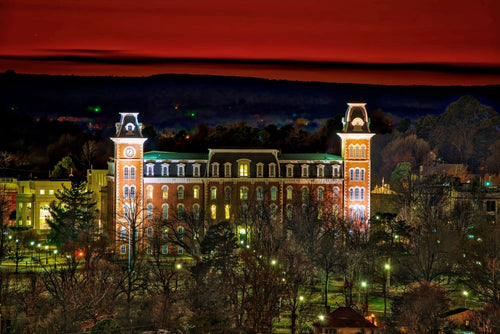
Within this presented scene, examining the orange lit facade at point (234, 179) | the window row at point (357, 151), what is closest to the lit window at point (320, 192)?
the orange lit facade at point (234, 179)

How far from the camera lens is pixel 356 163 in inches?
5020

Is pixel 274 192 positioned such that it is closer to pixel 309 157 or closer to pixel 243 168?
pixel 243 168

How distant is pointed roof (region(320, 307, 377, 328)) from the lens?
80000mm

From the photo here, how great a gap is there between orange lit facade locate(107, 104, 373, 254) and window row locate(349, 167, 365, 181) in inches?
3.5

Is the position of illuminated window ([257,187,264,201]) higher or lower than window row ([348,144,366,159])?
lower

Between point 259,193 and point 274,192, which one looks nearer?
point 259,193

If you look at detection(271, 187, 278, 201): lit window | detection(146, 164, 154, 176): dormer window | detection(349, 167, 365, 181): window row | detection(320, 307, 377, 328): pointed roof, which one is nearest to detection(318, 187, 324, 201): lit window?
detection(349, 167, 365, 181): window row

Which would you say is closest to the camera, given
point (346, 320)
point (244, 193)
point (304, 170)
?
point (346, 320)

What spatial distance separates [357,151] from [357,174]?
2027 mm

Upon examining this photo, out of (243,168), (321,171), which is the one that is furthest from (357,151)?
(243,168)

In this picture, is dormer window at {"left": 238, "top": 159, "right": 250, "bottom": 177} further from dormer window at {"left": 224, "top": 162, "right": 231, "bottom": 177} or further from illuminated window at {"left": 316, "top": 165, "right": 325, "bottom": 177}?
illuminated window at {"left": 316, "top": 165, "right": 325, "bottom": 177}

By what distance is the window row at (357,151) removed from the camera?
128 meters

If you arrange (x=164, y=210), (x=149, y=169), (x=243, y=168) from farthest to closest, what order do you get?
(x=243, y=168) → (x=149, y=169) → (x=164, y=210)

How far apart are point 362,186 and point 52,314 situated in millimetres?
52497
